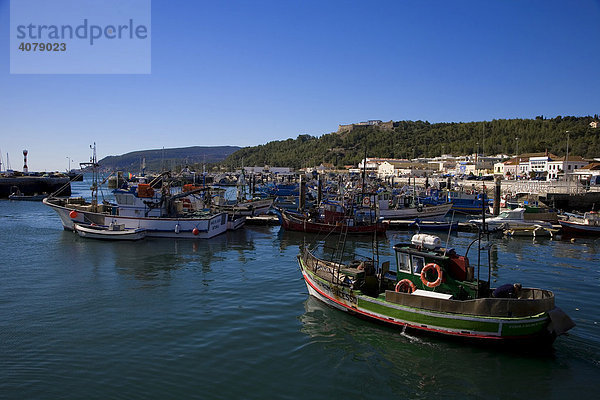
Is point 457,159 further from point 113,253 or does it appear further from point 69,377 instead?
point 69,377

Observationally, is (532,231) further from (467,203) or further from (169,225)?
(169,225)

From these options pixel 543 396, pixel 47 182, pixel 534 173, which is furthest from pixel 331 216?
pixel 47 182

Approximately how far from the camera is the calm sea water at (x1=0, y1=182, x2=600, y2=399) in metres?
11.0

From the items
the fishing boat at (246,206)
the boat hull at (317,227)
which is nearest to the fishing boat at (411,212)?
the boat hull at (317,227)

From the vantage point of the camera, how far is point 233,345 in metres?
13.5

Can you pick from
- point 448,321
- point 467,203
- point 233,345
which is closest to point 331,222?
point 448,321

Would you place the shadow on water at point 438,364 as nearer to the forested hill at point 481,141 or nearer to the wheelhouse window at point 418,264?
the wheelhouse window at point 418,264

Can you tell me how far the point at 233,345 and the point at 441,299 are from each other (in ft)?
22.2

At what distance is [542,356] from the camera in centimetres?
1273

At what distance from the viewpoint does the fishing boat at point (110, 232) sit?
3173 centimetres

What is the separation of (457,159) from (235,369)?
4773 inches

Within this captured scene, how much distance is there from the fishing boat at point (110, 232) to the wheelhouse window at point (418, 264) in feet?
77.0

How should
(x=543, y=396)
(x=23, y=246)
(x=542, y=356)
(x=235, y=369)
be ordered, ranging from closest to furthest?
(x=543, y=396)
(x=235, y=369)
(x=542, y=356)
(x=23, y=246)

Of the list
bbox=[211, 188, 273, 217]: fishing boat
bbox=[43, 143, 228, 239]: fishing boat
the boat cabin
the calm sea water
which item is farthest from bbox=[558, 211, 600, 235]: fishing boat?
bbox=[43, 143, 228, 239]: fishing boat
